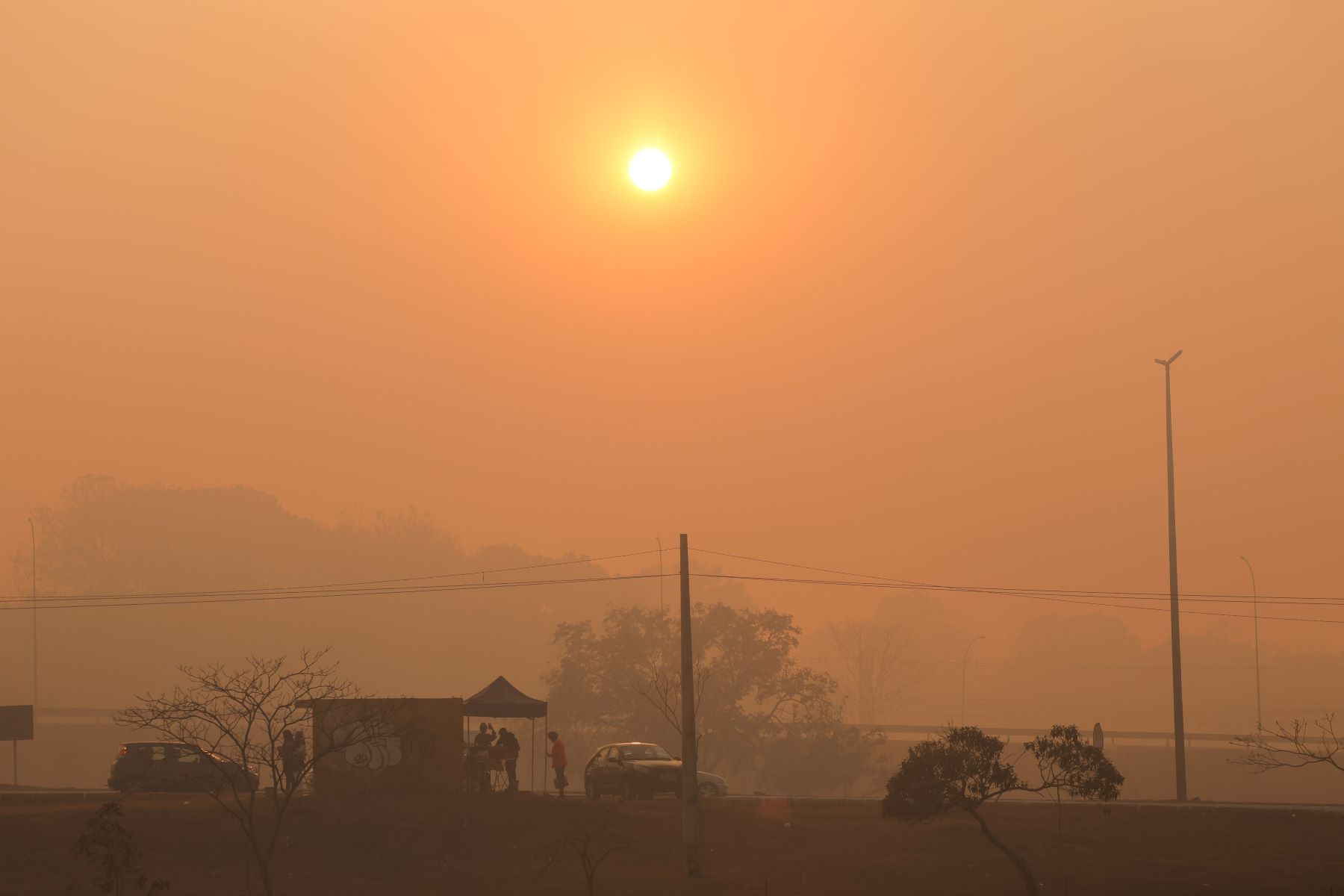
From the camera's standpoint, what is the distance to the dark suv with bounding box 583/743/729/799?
42.5 m

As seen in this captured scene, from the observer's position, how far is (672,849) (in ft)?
116

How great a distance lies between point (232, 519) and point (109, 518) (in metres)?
10.3

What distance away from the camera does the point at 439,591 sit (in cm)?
11725

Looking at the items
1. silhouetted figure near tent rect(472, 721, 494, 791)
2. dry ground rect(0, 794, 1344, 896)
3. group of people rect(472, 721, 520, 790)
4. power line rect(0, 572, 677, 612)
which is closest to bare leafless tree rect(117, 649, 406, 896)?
dry ground rect(0, 794, 1344, 896)

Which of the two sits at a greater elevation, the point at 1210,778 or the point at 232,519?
the point at 232,519

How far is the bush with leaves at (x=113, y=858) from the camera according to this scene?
84.1 feet

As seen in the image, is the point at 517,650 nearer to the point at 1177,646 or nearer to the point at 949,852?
the point at 1177,646

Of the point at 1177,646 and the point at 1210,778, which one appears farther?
the point at 1210,778

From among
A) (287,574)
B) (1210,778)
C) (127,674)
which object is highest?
(287,574)

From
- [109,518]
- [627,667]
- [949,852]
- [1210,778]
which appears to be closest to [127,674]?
[109,518]

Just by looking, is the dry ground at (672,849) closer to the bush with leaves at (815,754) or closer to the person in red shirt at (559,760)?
the person in red shirt at (559,760)

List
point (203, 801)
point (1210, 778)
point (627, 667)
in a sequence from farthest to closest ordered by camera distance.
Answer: point (1210, 778)
point (627, 667)
point (203, 801)

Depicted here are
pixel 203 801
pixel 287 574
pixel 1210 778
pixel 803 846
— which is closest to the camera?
pixel 803 846

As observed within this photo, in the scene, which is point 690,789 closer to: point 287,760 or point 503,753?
point 287,760
